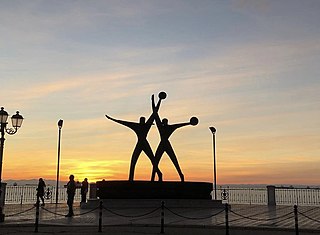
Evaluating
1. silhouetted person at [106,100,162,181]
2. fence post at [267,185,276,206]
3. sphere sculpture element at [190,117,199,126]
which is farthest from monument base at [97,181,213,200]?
fence post at [267,185,276,206]

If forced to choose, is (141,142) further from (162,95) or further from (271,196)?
(271,196)

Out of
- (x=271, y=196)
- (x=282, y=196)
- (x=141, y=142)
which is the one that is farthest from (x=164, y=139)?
(x=282, y=196)

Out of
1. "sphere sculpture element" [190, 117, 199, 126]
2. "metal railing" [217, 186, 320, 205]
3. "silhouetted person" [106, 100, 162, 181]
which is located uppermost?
"sphere sculpture element" [190, 117, 199, 126]

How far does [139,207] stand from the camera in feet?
83.0

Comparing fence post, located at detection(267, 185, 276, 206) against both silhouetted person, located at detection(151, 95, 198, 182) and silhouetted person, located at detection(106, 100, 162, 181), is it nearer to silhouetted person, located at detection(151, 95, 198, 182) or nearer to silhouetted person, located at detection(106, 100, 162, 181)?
silhouetted person, located at detection(151, 95, 198, 182)

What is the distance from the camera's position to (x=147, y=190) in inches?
1026

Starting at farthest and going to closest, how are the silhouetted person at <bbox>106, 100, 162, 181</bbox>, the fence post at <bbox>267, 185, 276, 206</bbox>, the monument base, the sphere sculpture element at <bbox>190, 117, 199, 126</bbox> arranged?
the fence post at <bbox>267, 185, 276, 206</bbox>, the sphere sculpture element at <bbox>190, 117, 199, 126</bbox>, the silhouetted person at <bbox>106, 100, 162, 181</bbox>, the monument base

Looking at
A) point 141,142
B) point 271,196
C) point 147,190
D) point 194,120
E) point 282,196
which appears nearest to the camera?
point 147,190

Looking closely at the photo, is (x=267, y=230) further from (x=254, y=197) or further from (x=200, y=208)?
(x=254, y=197)

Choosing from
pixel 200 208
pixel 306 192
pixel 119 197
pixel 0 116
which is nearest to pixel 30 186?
pixel 119 197

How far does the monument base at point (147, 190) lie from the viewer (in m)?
26.0

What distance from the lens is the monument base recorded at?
85.2ft

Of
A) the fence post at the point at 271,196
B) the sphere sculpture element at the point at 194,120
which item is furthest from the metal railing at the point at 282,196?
the sphere sculpture element at the point at 194,120

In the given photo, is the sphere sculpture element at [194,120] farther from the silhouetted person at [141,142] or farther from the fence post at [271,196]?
the fence post at [271,196]
